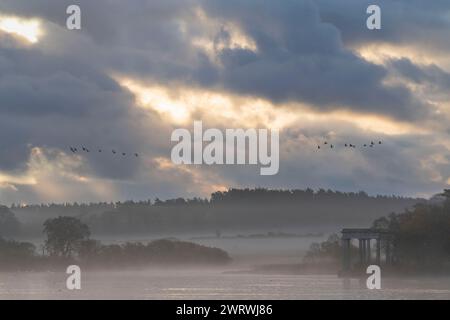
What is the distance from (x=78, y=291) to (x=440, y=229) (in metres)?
70.8

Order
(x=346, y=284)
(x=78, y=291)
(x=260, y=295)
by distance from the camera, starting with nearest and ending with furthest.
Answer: (x=260, y=295)
(x=78, y=291)
(x=346, y=284)

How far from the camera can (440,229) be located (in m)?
190
